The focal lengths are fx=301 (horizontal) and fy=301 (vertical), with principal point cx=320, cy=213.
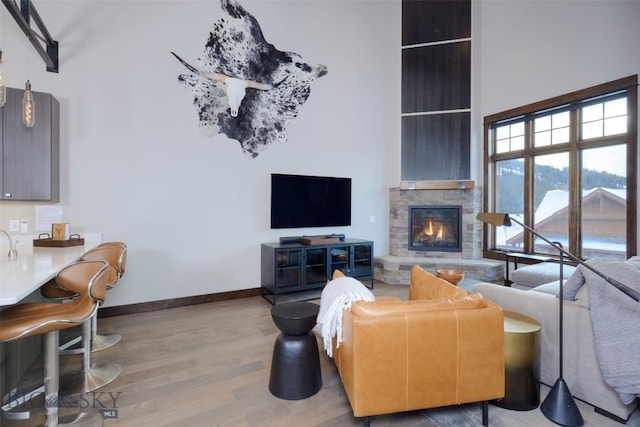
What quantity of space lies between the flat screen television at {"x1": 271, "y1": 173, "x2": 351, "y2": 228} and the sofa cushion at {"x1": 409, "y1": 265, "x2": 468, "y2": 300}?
2266 mm

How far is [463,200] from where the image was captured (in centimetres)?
497

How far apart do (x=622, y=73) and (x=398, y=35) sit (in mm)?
3110

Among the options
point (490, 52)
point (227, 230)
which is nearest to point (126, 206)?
point (227, 230)

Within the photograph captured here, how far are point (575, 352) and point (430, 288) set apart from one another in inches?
37.0

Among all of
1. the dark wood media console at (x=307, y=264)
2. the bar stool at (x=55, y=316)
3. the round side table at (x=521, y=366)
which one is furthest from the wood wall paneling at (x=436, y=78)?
the bar stool at (x=55, y=316)

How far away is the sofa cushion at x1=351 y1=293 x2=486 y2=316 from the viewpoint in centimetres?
159

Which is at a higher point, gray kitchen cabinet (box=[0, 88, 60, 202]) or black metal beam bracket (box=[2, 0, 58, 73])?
black metal beam bracket (box=[2, 0, 58, 73])

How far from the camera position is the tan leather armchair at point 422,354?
5.13 feet

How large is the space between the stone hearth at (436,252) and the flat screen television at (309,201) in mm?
922

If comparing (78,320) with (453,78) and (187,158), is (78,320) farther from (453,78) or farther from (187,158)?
(453,78)

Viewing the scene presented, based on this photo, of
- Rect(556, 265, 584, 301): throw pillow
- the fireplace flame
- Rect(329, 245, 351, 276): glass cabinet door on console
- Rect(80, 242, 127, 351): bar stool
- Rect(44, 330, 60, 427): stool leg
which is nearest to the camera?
Rect(44, 330, 60, 427): stool leg

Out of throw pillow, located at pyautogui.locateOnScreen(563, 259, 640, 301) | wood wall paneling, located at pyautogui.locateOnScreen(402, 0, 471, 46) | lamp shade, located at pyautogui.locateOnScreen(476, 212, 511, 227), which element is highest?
wood wall paneling, located at pyautogui.locateOnScreen(402, 0, 471, 46)

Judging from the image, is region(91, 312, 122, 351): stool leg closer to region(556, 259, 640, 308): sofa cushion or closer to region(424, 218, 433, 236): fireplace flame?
region(556, 259, 640, 308): sofa cushion

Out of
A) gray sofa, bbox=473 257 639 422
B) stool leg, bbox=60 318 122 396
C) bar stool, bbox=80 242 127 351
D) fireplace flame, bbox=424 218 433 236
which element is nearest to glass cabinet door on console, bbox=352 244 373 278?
fireplace flame, bbox=424 218 433 236
